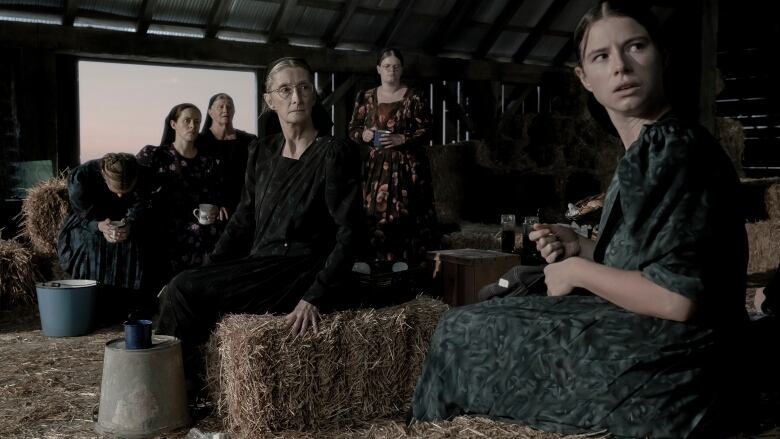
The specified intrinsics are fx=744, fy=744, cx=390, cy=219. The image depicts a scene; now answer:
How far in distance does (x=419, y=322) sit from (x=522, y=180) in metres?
5.09

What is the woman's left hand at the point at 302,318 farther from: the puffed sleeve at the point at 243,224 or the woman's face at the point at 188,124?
the woman's face at the point at 188,124

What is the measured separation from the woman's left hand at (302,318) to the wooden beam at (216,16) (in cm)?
497

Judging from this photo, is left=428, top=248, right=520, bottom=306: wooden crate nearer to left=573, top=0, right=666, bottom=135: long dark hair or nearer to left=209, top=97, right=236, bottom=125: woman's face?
left=209, top=97, right=236, bottom=125: woman's face

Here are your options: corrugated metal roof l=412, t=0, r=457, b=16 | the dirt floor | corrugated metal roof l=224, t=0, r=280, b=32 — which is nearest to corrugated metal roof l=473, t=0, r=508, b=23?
corrugated metal roof l=412, t=0, r=457, b=16

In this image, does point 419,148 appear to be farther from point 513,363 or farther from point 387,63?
point 513,363

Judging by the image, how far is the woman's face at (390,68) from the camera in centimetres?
535

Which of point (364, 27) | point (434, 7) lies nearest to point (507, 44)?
point (434, 7)

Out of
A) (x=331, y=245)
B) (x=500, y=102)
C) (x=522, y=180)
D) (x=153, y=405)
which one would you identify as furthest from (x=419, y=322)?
(x=500, y=102)

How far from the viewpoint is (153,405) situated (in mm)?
2809

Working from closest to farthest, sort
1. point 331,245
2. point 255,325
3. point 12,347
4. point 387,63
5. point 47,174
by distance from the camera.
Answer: point 255,325
point 331,245
point 12,347
point 387,63
point 47,174

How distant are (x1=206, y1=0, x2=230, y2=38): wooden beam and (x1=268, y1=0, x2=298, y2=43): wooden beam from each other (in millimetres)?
525

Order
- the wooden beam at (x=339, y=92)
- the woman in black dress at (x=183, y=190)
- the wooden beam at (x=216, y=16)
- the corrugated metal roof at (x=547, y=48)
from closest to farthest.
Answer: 1. the woman in black dress at (x=183, y=190)
2. the wooden beam at (x=216, y=16)
3. the wooden beam at (x=339, y=92)
4. the corrugated metal roof at (x=547, y=48)

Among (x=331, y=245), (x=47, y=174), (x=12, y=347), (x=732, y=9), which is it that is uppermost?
(x=732, y=9)

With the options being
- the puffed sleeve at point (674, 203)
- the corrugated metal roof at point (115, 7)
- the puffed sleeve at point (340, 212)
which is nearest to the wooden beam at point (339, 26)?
the corrugated metal roof at point (115, 7)
